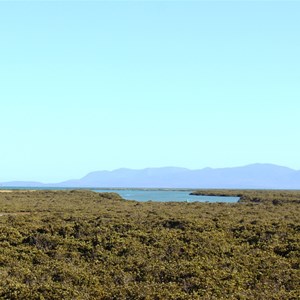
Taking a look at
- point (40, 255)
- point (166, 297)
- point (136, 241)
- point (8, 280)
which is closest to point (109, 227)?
point (136, 241)

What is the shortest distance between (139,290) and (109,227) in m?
11.5

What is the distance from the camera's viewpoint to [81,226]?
1026 inches

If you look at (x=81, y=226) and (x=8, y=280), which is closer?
(x=8, y=280)

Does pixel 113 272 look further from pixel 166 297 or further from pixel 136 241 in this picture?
pixel 136 241

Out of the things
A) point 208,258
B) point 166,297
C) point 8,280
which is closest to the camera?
point 166,297

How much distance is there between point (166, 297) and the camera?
14297mm

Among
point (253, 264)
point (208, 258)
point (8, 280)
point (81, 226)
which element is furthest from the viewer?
point (81, 226)

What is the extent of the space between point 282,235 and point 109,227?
30.7 feet

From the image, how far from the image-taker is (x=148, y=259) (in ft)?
63.5

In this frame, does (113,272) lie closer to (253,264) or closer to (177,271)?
(177,271)

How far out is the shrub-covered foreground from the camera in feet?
49.3

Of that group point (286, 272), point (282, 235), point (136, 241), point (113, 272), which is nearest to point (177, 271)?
point (113, 272)

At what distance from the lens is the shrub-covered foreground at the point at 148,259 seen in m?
15.0

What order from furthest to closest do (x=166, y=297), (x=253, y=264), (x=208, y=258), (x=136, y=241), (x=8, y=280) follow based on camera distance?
(x=136, y=241) < (x=208, y=258) < (x=253, y=264) < (x=8, y=280) < (x=166, y=297)
